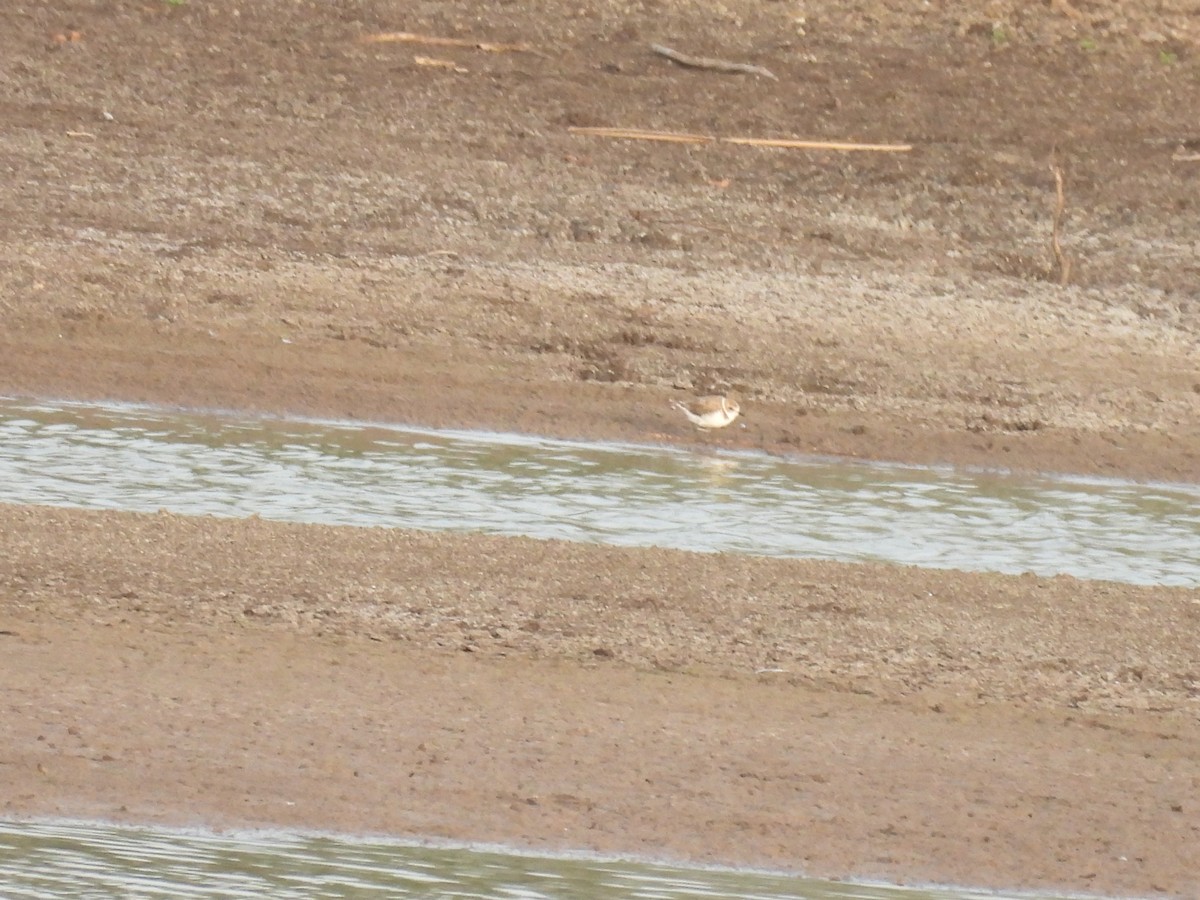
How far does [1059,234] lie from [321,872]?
11234 millimetres

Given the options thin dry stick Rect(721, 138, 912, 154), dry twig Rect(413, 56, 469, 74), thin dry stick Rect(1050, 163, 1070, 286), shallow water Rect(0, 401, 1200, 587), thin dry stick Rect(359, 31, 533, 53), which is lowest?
shallow water Rect(0, 401, 1200, 587)

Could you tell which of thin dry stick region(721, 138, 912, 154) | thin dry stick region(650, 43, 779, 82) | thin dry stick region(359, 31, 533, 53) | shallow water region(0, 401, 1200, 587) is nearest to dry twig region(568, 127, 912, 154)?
thin dry stick region(721, 138, 912, 154)

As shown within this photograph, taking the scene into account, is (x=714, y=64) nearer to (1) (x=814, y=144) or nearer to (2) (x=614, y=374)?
(1) (x=814, y=144)

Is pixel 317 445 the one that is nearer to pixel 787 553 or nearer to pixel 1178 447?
pixel 787 553

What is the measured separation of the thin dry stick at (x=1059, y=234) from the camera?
15.5m

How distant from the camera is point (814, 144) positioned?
17.0 metres

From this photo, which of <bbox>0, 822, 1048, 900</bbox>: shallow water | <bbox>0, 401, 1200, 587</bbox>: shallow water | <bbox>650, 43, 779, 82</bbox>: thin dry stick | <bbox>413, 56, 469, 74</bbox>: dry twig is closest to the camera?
<bbox>0, 822, 1048, 900</bbox>: shallow water

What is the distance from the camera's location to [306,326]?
1338 centimetres

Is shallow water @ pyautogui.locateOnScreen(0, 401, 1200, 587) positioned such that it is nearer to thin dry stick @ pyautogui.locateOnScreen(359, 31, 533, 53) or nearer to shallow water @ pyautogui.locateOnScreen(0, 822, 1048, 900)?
shallow water @ pyautogui.locateOnScreen(0, 822, 1048, 900)

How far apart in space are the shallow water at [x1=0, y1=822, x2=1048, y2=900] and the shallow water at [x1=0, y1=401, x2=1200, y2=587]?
147 inches

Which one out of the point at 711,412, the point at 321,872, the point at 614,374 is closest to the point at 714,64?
the point at 614,374

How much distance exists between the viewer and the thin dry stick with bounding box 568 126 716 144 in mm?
16969

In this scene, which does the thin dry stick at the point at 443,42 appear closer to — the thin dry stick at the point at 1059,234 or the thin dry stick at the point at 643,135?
the thin dry stick at the point at 643,135

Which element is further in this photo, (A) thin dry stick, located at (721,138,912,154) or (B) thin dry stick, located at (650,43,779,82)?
(B) thin dry stick, located at (650,43,779,82)
